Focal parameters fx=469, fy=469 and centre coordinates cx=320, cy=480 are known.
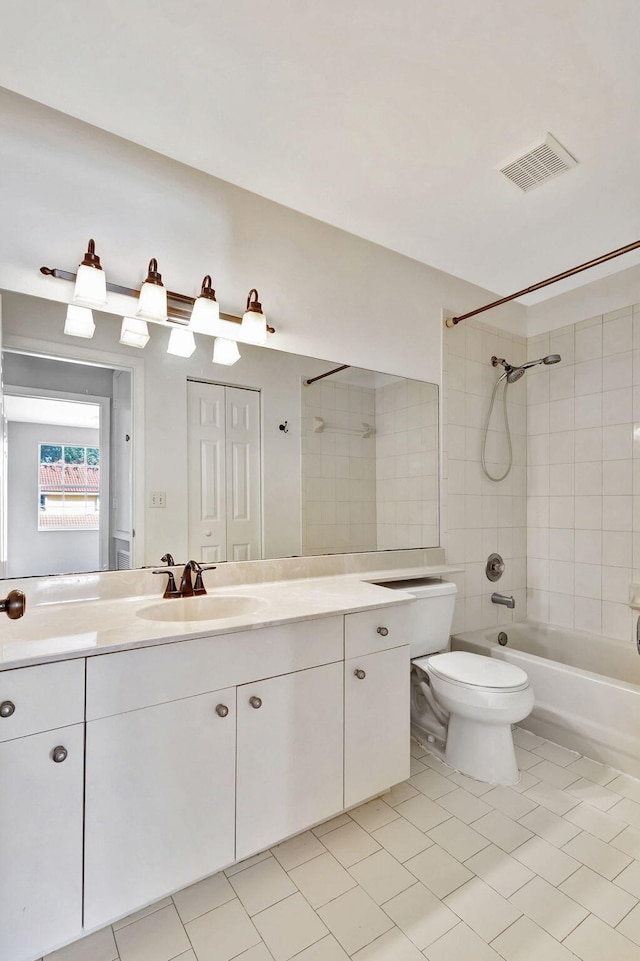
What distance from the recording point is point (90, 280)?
1512mm

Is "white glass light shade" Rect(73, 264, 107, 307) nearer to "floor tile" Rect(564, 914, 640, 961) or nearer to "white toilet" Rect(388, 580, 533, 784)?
"white toilet" Rect(388, 580, 533, 784)

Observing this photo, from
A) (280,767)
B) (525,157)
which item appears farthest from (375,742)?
(525,157)

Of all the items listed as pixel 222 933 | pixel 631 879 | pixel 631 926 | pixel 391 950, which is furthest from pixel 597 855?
pixel 222 933

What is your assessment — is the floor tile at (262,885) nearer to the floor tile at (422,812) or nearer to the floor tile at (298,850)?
the floor tile at (298,850)

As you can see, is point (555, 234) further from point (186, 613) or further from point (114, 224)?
point (186, 613)

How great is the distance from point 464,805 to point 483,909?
46 cm

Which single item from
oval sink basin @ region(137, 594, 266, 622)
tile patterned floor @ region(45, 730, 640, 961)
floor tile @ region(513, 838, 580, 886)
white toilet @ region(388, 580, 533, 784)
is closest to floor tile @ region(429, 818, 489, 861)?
tile patterned floor @ region(45, 730, 640, 961)

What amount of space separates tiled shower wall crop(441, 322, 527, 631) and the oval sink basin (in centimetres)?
132

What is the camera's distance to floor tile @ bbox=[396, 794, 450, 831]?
164cm

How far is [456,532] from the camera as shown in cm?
263

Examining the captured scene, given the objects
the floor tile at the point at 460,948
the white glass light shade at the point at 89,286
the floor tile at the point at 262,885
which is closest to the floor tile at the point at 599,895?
the floor tile at the point at 460,948

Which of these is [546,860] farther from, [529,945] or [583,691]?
[583,691]

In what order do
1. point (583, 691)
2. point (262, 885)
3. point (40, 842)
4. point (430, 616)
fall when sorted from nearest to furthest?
1. point (40, 842)
2. point (262, 885)
3. point (583, 691)
4. point (430, 616)

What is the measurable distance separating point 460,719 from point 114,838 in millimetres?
1383
